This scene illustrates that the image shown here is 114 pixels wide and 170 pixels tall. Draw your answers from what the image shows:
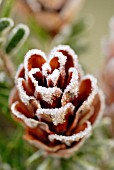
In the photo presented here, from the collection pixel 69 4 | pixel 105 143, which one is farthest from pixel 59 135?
pixel 69 4

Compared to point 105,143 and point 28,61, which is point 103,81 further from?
point 28,61

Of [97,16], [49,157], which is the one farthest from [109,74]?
[97,16]

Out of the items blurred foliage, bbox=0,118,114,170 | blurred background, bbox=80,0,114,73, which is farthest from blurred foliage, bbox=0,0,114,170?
blurred background, bbox=80,0,114,73

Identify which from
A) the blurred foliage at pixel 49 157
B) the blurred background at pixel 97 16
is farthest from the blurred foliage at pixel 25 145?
the blurred background at pixel 97 16

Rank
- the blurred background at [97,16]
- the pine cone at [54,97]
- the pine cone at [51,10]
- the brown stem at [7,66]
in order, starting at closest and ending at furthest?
the pine cone at [54,97], the brown stem at [7,66], the pine cone at [51,10], the blurred background at [97,16]

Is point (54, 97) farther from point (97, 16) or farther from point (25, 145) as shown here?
point (97, 16)

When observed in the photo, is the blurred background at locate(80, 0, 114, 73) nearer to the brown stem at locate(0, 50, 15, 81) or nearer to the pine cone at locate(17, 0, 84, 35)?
the pine cone at locate(17, 0, 84, 35)

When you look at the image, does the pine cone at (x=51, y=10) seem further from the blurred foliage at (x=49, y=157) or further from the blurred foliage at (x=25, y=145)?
the blurred foliage at (x=49, y=157)
